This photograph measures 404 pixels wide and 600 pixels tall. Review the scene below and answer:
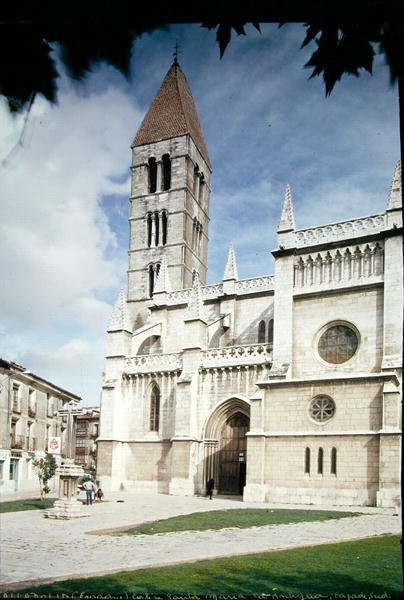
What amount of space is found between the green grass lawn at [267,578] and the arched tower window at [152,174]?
3976 centimetres

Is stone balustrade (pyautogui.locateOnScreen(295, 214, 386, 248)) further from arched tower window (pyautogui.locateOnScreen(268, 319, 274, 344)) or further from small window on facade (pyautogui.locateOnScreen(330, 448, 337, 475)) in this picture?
small window on facade (pyautogui.locateOnScreen(330, 448, 337, 475))

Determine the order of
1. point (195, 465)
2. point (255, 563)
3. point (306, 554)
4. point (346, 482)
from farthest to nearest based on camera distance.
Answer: point (195, 465) < point (346, 482) < point (306, 554) < point (255, 563)

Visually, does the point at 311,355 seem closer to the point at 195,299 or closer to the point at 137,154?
the point at 195,299

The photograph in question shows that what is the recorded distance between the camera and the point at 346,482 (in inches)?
908

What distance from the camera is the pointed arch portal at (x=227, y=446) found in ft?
94.2

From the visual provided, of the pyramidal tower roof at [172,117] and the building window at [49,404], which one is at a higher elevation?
the pyramidal tower roof at [172,117]

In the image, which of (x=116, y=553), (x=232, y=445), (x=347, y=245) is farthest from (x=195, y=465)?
(x=116, y=553)

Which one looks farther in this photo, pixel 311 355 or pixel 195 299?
pixel 195 299

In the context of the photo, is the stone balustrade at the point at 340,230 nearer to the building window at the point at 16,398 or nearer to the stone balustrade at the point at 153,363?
the stone balustrade at the point at 153,363

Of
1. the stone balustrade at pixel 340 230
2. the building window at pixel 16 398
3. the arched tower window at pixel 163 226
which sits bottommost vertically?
the building window at pixel 16 398

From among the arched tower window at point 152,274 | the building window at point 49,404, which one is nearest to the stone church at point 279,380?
the arched tower window at point 152,274

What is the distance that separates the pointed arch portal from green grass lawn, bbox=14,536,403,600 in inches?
739

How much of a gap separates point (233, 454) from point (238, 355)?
4.66m

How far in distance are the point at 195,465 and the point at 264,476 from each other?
15.2 feet
